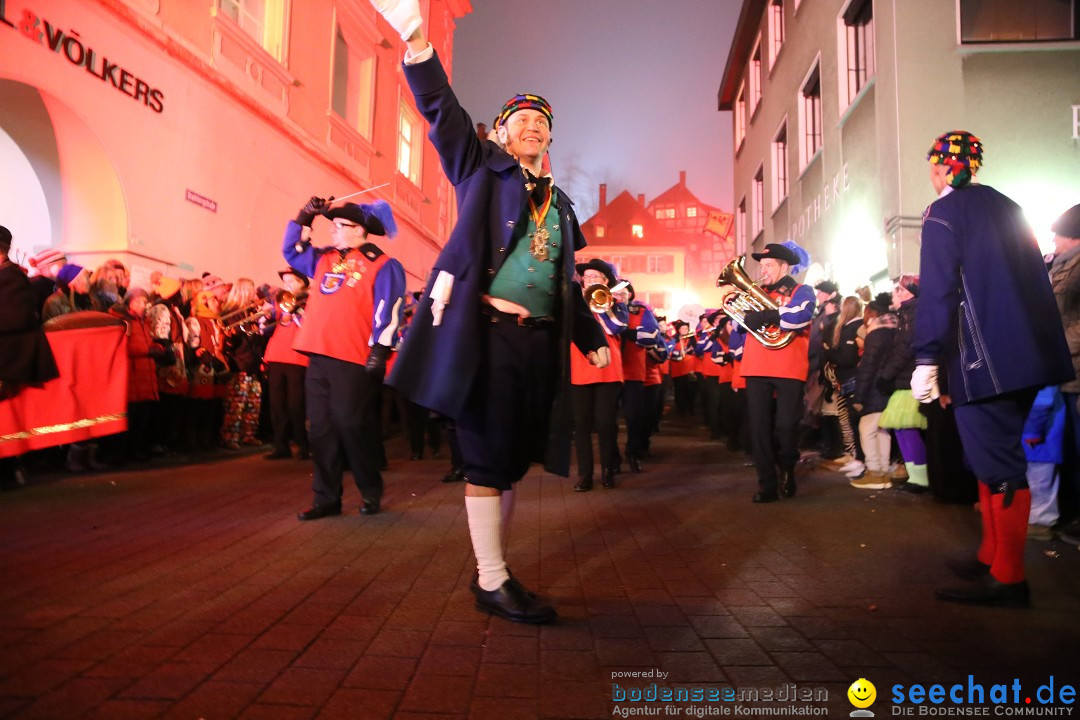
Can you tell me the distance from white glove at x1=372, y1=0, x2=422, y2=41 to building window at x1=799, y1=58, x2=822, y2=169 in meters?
14.9

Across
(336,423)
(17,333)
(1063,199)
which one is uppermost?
(1063,199)

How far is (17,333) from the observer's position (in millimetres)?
6176

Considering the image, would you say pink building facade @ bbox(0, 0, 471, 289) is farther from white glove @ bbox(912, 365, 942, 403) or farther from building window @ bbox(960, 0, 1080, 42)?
building window @ bbox(960, 0, 1080, 42)

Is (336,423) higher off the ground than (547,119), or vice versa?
(547,119)

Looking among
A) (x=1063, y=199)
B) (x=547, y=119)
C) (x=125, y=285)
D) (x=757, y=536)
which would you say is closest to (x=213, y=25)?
(x=125, y=285)

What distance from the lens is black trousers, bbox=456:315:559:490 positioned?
3100 millimetres

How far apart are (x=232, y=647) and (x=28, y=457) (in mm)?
6231

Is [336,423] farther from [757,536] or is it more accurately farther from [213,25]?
[213,25]

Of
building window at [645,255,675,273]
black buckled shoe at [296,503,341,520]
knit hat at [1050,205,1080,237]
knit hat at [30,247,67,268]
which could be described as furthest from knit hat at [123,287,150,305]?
building window at [645,255,675,273]

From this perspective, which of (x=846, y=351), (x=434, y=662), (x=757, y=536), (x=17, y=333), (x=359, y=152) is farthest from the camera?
(x=359, y=152)

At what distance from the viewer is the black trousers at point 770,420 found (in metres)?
6.36

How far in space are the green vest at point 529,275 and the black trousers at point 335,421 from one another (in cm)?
241

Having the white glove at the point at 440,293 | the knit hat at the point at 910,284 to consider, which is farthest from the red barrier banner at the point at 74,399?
the knit hat at the point at 910,284

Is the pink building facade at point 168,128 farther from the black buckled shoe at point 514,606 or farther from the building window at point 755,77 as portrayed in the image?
the building window at point 755,77
